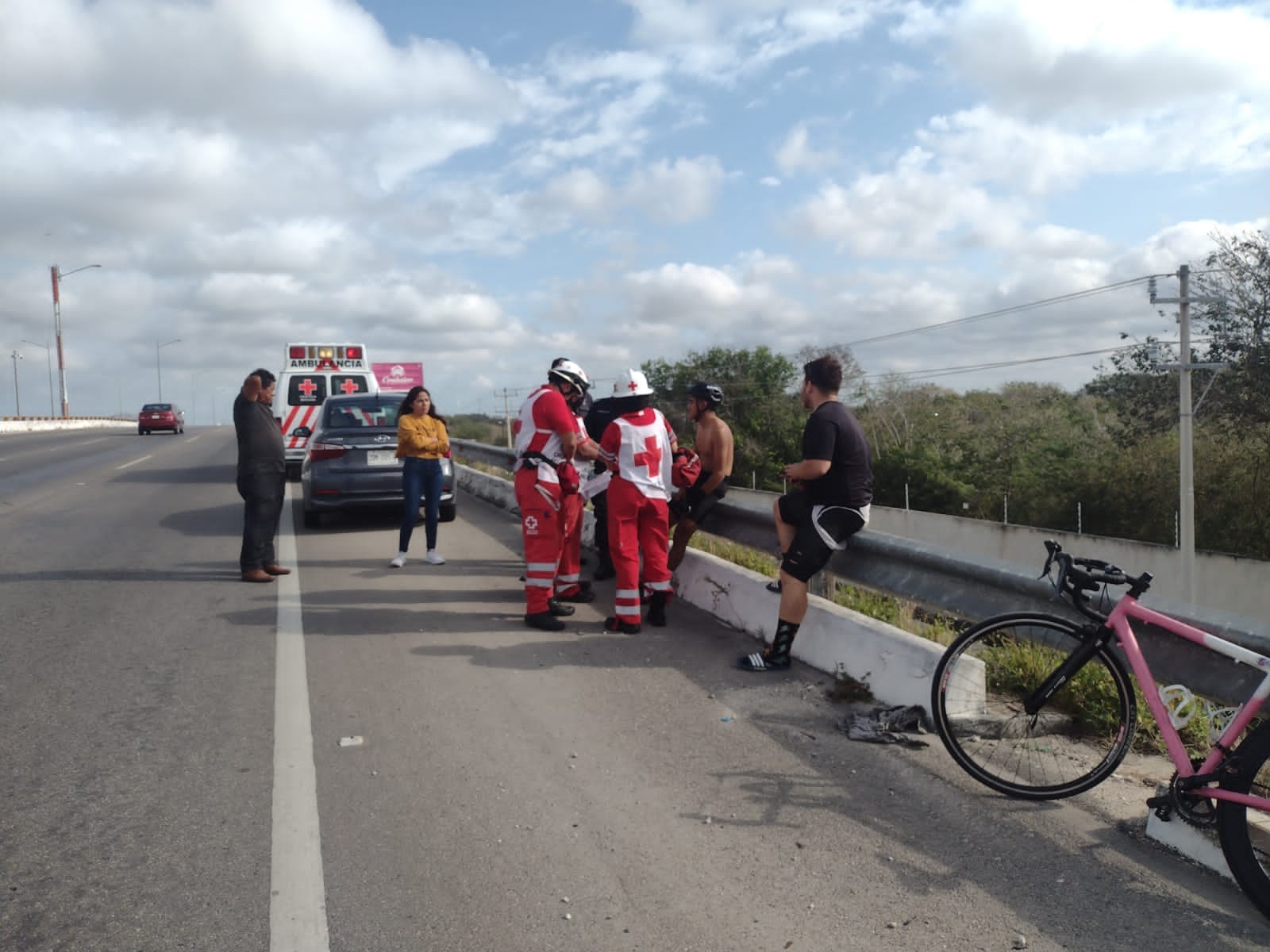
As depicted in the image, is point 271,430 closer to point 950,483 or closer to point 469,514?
point 469,514

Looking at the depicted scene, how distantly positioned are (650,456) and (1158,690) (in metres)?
3.83

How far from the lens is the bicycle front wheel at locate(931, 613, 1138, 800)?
4.23 meters

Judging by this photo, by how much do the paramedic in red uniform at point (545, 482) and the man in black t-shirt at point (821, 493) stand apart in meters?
1.79

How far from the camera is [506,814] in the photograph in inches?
163

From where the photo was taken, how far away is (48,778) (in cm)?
457

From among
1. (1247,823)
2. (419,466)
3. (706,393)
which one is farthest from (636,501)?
(1247,823)

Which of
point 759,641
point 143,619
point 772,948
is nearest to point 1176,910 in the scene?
point 772,948

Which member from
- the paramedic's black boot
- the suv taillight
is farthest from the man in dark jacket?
the paramedic's black boot

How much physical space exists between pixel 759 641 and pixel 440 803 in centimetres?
311

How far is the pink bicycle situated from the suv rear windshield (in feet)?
32.1

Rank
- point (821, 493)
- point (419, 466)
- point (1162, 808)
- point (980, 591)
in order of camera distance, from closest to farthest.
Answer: point (1162, 808), point (980, 591), point (821, 493), point (419, 466)

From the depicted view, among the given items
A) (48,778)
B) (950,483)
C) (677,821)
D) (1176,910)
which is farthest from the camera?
(950,483)

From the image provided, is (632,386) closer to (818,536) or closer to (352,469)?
(818,536)

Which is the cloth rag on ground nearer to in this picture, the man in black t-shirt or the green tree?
the man in black t-shirt
